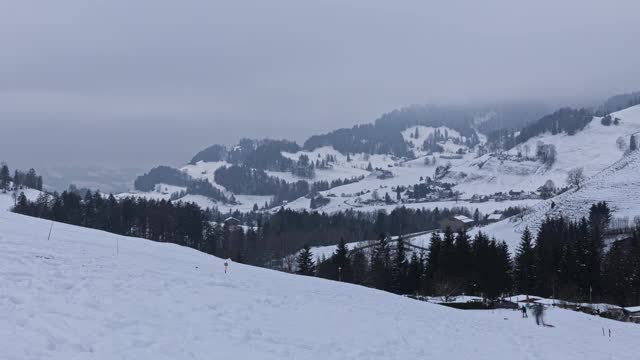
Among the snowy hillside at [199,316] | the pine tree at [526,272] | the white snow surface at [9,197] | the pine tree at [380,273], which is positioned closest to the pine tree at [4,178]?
the white snow surface at [9,197]

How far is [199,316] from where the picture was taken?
712 inches

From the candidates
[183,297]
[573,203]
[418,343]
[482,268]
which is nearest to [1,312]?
[183,297]

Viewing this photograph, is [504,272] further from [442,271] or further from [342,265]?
[342,265]

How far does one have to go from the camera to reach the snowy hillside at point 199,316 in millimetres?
14078

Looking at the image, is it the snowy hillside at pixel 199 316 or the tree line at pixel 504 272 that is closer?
the snowy hillside at pixel 199 316

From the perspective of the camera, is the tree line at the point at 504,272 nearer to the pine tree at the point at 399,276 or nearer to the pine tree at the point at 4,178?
the pine tree at the point at 399,276

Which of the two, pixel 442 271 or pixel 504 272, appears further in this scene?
pixel 504 272

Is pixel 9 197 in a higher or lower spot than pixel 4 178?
lower

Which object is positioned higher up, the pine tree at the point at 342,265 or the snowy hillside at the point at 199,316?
the snowy hillside at the point at 199,316

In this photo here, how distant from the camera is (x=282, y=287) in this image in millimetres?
27391

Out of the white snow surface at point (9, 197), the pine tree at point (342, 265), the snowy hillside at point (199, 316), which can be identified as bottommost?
the pine tree at point (342, 265)

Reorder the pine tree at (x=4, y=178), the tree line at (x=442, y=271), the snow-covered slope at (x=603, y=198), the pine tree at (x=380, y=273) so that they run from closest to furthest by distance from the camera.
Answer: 1. the tree line at (x=442, y=271)
2. the pine tree at (x=380, y=273)
3. the snow-covered slope at (x=603, y=198)
4. the pine tree at (x=4, y=178)

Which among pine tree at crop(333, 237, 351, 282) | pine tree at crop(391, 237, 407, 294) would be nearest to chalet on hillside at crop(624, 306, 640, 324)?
pine tree at crop(391, 237, 407, 294)

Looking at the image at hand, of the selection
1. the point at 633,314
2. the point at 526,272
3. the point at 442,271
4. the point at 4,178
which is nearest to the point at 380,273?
the point at 442,271
